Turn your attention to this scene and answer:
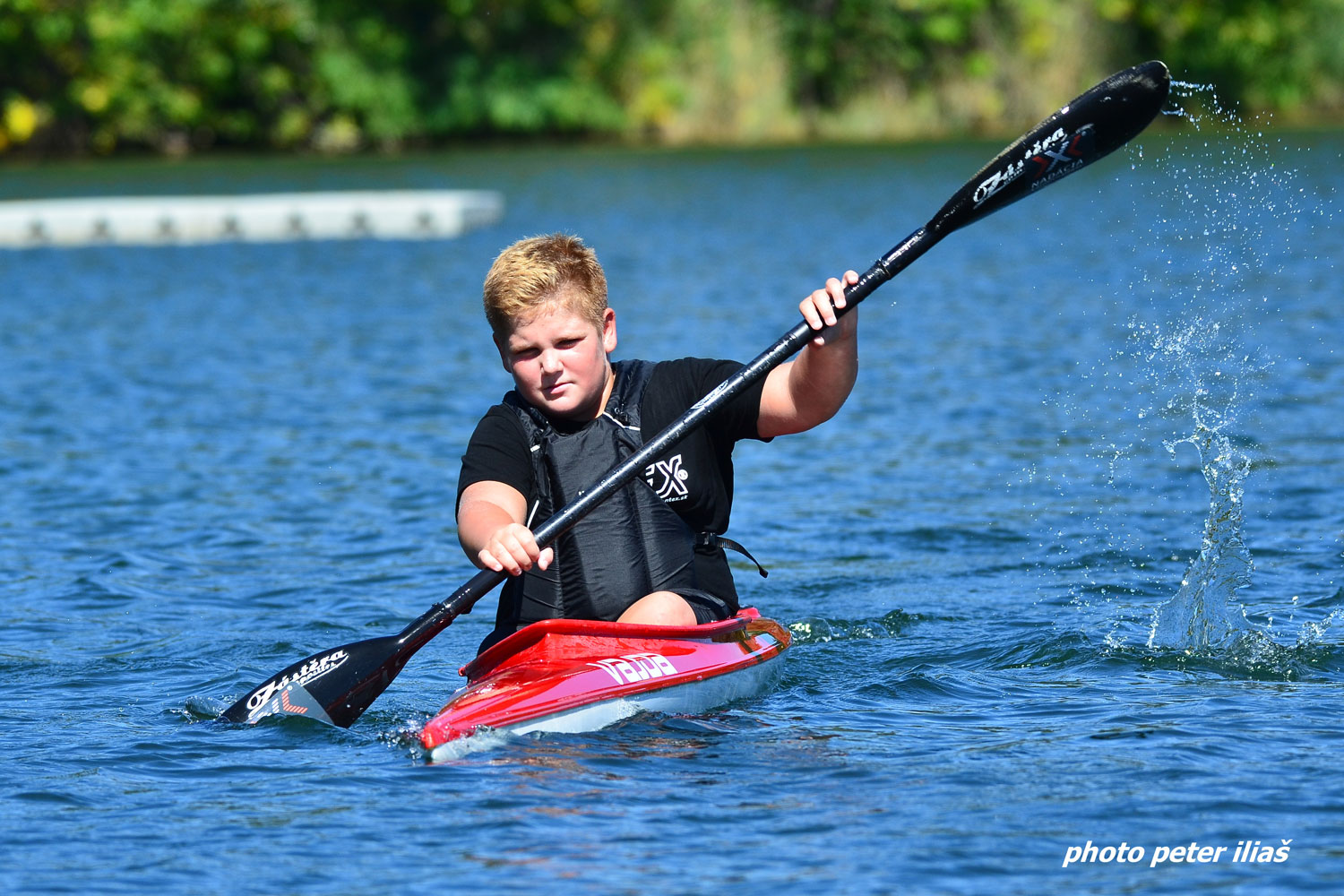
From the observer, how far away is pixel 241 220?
78.5 ft

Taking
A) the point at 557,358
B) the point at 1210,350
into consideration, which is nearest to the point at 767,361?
the point at 557,358

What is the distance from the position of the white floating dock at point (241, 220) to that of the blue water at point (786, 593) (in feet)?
19.2

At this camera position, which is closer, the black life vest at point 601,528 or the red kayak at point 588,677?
the red kayak at point 588,677

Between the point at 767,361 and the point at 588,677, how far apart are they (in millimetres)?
1043

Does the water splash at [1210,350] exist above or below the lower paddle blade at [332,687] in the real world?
above

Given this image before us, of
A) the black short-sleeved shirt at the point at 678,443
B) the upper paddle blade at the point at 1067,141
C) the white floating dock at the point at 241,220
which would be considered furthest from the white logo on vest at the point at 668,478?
the white floating dock at the point at 241,220

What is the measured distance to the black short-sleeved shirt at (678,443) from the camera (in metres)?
4.91

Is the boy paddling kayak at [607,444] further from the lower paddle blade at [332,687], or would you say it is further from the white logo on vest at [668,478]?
the lower paddle blade at [332,687]

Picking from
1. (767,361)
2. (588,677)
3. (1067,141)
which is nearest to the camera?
(588,677)

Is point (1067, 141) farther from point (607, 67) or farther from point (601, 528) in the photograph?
point (607, 67)

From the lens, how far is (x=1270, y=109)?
1414 inches

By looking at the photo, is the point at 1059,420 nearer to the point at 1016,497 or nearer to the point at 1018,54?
the point at 1016,497

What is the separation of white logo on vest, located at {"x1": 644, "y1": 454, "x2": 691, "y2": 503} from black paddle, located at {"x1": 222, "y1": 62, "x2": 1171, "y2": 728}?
0.48 feet

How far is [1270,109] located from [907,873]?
116ft
